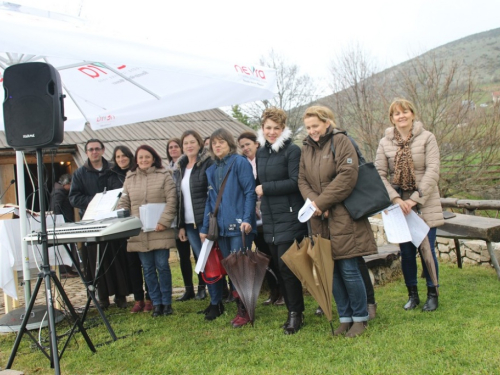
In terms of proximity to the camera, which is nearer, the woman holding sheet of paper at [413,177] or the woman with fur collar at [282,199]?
the woman with fur collar at [282,199]

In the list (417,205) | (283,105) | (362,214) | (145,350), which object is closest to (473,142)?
(417,205)

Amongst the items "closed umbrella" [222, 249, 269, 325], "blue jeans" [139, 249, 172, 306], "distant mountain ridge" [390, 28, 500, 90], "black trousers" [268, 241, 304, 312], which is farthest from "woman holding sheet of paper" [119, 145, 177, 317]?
"distant mountain ridge" [390, 28, 500, 90]

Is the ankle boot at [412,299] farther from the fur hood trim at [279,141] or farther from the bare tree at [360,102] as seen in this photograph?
the bare tree at [360,102]

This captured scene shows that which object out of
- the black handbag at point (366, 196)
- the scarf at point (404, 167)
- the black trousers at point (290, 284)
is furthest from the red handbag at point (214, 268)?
the scarf at point (404, 167)

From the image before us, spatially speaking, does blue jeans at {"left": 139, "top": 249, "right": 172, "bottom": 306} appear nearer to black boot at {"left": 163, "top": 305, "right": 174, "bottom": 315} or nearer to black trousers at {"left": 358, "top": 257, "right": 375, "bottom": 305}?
black boot at {"left": 163, "top": 305, "right": 174, "bottom": 315}

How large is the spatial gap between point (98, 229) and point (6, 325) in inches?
67.5

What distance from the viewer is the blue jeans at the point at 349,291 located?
361cm

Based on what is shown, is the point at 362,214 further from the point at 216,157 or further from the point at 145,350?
the point at 145,350

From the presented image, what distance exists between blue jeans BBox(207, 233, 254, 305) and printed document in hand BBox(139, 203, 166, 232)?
78 centimetres

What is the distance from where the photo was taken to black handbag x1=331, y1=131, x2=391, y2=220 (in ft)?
11.5

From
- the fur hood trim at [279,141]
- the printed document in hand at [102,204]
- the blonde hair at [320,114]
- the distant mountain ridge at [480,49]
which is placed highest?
the distant mountain ridge at [480,49]

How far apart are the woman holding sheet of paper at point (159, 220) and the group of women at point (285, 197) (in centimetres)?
1

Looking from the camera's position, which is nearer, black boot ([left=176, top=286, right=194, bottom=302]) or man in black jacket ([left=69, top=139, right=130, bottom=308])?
man in black jacket ([left=69, top=139, right=130, bottom=308])

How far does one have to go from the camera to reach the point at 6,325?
14.8ft
